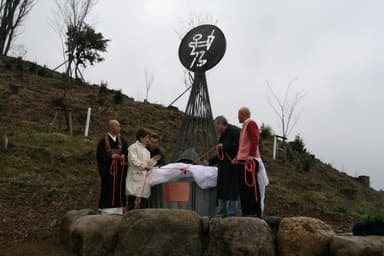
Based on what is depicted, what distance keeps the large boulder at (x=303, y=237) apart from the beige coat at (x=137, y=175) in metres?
1.89

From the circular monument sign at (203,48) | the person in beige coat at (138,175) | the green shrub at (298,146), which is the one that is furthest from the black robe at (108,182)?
the green shrub at (298,146)

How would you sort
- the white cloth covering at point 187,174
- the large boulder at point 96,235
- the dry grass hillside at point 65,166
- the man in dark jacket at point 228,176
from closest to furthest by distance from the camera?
the large boulder at point 96,235, the man in dark jacket at point 228,176, the white cloth covering at point 187,174, the dry grass hillside at point 65,166

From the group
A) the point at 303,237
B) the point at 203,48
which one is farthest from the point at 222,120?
the point at 203,48

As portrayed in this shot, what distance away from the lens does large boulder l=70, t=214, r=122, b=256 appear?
4.83 m

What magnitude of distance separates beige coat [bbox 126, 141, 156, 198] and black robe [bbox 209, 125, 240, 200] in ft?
3.19

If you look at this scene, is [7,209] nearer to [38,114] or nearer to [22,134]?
[22,134]

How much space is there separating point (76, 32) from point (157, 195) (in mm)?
13337

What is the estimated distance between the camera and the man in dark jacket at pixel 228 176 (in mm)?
5289

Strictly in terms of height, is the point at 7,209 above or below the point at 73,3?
below

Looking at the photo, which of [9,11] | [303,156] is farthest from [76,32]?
[303,156]

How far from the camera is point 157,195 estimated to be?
598 centimetres

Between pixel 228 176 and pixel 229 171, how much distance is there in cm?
7

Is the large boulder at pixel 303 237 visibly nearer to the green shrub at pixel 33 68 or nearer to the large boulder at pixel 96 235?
the large boulder at pixel 96 235

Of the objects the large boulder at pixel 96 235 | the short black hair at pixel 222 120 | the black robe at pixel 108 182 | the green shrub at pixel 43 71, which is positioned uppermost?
the green shrub at pixel 43 71
